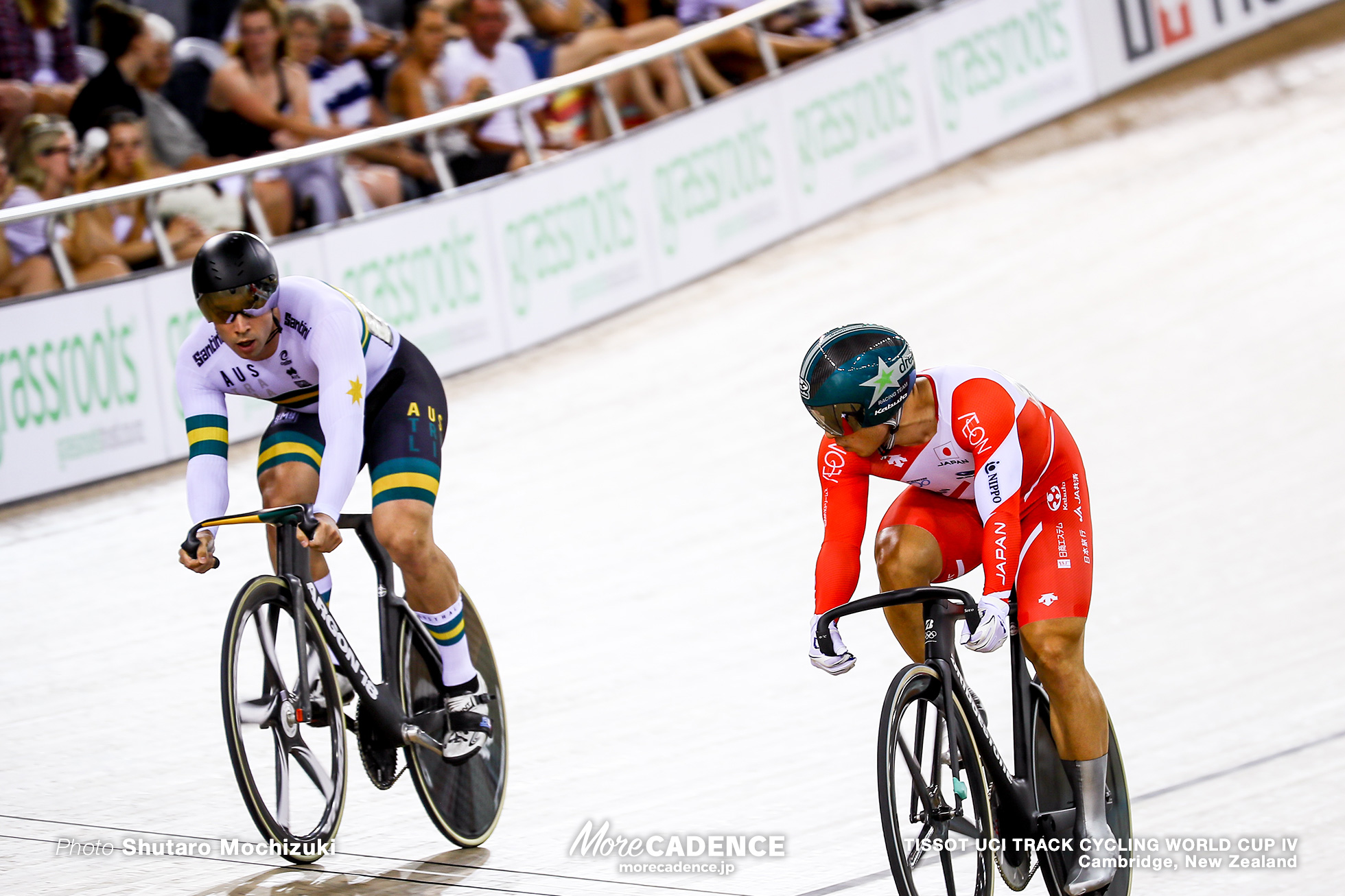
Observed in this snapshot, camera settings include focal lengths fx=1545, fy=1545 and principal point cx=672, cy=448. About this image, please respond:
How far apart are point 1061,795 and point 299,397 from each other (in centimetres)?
205

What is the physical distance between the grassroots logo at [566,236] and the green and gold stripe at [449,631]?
196 inches

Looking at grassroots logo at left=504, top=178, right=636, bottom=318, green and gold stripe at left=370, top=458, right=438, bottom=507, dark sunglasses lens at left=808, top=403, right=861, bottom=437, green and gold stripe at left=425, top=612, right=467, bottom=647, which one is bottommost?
grassroots logo at left=504, top=178, right=636, bottom=318

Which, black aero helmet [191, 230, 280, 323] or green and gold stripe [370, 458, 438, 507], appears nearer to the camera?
black aero helmet [191, 230, 280, 323]

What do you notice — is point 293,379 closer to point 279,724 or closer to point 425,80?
point 279,724

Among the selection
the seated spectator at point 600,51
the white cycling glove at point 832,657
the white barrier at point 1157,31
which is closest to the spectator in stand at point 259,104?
the seated spectator at point 600,51

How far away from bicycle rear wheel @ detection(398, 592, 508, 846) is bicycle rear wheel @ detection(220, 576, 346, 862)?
0.23m

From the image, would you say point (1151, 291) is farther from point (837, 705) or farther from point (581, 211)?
point (837, 705)

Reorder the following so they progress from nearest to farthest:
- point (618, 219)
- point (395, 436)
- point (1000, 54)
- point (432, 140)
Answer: point (395, 436), point (432, 140), point (618, 219), point (1000, 54)

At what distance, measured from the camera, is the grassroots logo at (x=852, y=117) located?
1030 centimetres

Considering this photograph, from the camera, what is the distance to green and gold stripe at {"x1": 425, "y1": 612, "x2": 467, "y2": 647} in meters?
3.88

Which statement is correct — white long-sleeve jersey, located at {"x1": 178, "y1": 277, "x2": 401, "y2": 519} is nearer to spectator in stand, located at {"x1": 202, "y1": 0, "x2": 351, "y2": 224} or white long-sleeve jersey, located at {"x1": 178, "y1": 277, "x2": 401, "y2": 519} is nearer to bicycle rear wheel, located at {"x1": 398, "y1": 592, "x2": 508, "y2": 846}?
bicycle rear wheel, located at {"x1": 398, "y1": 592, "x2": 508, "y2": 846}

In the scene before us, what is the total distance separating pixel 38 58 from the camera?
25.4 ft

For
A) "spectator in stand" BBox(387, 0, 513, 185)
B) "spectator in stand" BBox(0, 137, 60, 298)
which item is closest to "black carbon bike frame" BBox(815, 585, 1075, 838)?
"spectator in stand" BBox(0, 137, 60, 298)

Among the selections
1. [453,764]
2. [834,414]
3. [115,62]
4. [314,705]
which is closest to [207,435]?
[314,705]
